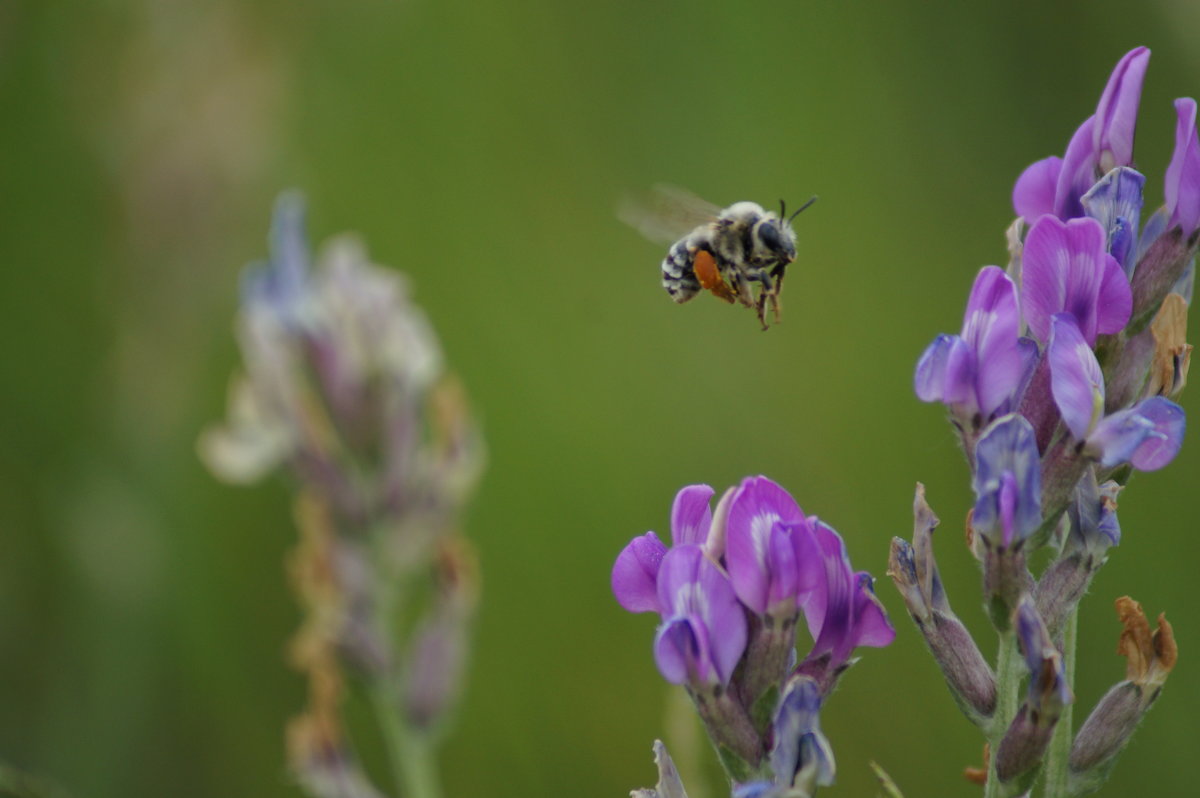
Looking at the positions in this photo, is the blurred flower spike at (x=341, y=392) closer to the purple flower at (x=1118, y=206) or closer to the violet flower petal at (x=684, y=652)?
the violet flower petal at (x=684, y=652)

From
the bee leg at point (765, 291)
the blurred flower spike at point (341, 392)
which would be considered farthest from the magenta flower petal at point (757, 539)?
the blurred flower spike at point (341, 392)

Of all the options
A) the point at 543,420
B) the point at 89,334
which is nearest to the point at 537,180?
the point at 543,420

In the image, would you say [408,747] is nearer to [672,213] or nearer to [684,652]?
[672,213]

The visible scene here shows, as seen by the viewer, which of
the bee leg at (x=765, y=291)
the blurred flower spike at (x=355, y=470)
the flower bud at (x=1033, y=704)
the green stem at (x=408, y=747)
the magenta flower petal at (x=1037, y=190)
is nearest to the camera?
the flower bud at (x=1033, y=704)

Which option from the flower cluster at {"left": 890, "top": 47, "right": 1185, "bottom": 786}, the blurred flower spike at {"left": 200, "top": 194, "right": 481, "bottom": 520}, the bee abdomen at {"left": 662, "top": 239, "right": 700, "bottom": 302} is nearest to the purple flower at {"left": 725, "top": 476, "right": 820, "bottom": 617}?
the flower cluster at {"left": 890, "top": 47, "right": 1185, "bottom": 786}

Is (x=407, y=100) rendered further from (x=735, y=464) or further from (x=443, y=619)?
(x=443, y=619)
